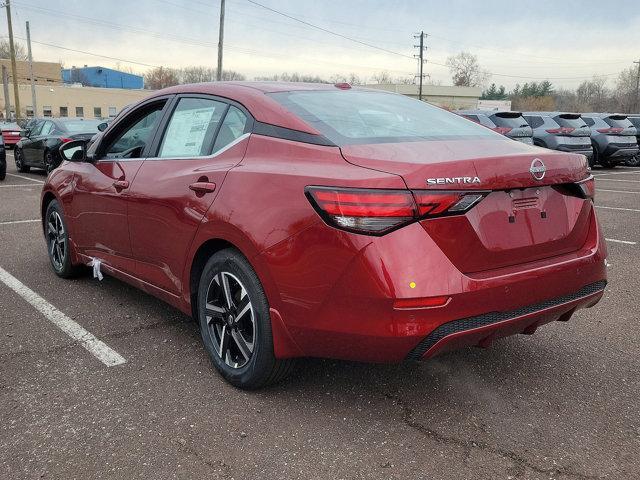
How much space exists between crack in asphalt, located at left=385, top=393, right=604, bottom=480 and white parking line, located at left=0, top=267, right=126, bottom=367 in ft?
5.44

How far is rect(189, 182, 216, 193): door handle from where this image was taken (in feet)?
9.70

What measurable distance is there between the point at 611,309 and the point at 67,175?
14.2 feet

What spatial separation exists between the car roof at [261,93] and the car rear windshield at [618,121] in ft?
54.1

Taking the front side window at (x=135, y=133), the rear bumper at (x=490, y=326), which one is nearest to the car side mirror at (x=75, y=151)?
the front side window at (x=135, y=133)

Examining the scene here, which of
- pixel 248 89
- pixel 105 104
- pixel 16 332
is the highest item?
pixel 248 89

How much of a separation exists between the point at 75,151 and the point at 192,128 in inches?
59.4

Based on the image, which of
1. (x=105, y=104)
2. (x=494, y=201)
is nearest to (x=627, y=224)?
(x=494, y=201)

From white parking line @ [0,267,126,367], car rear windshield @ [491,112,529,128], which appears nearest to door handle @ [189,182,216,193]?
white parking line @ [0,267,126,367]

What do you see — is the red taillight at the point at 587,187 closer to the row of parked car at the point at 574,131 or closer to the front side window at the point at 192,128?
the front side window at the point at 192,128

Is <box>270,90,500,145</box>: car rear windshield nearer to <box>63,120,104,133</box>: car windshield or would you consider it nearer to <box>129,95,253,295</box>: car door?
<box>129,95,253,295</box>: car door

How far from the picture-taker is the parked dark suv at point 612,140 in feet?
56.3

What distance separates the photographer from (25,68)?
81000 millimetres

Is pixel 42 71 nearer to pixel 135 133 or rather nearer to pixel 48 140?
pixel 48 140

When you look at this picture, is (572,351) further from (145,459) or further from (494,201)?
(145,459)
